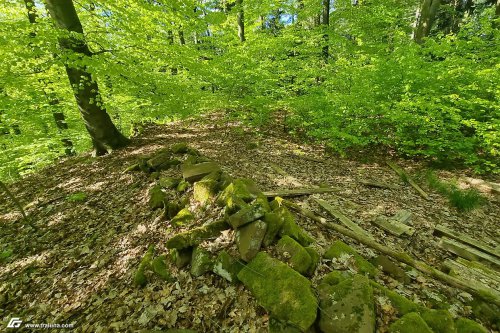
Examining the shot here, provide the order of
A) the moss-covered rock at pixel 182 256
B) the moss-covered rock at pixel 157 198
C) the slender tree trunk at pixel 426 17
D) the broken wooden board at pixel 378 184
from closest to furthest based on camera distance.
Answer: the moss-covered rock at pixel 182 256
the moss-covered rock at pixel 157 198
the broken wooden board at pixel 378 184
the slender tree trunk at pixel 426 17

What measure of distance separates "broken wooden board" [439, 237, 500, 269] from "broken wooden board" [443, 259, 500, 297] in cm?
54

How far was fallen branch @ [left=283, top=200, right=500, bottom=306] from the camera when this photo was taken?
3329 millimetres

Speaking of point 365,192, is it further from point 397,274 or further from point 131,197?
point 131,197

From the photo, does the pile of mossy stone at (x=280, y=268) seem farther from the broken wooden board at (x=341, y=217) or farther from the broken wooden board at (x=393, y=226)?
the broken wooden board at (x=393, y=226)

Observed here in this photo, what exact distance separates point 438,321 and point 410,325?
0.40 m

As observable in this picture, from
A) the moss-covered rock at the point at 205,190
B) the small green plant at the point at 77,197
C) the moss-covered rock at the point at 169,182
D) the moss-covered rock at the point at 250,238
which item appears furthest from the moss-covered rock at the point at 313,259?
the small green plant at the point at 77,197

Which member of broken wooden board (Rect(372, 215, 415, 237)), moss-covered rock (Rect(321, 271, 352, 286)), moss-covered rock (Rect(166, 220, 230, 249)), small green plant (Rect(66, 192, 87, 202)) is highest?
moss-covered rock (Rect(166, 220, 230, 249))

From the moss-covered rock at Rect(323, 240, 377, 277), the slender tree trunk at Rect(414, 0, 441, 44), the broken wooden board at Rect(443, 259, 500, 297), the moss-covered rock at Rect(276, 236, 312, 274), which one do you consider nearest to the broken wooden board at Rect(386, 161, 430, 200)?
the broken wooden board at Rect(443, 259, 500, 297)

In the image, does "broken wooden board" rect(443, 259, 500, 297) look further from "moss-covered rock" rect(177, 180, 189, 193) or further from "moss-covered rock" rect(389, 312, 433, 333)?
"moss-covered rock" rect(177, 180, 189, 193)

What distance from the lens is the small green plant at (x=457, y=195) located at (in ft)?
21.1

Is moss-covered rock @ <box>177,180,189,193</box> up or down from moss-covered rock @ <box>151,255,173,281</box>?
up

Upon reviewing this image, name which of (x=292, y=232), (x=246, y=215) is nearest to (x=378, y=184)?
(x=292, y=232)

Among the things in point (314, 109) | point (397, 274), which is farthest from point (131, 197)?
point (314, 109)

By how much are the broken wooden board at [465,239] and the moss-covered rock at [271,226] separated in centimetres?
373
